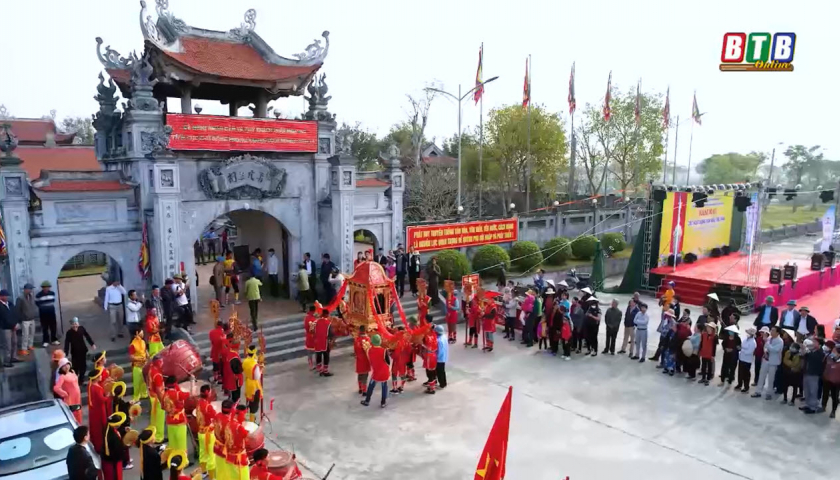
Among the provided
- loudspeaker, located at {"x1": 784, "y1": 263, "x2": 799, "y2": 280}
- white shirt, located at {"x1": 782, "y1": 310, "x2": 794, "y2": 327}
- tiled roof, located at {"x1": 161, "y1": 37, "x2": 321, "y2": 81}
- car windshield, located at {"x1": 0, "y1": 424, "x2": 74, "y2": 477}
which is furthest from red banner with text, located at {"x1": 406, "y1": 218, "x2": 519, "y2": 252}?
car windshield, located at {"x1": 0, "y1": 424, "x2": 74, "y2": 477}

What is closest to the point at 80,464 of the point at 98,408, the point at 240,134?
the point at 98,408

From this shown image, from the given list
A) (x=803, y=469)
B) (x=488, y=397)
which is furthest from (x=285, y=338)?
(x=803, y=469)

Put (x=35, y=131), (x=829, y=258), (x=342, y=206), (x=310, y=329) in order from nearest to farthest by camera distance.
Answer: (x=310, y=329), (x=342, y=206), (x=829, y=258), (x=35, y=131)

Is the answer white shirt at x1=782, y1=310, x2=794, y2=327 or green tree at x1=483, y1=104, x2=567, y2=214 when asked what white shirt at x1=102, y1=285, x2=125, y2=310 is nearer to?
white shirt at x1=782, y1=310, x2=794, y2=327

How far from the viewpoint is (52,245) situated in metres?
12.4

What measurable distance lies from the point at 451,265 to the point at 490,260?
1.85 meters

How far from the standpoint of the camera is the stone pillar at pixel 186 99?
1505 centimetres

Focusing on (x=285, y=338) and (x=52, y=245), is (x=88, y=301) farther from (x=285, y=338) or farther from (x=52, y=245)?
(x=285, y=338)

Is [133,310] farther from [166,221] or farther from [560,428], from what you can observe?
[560,428]

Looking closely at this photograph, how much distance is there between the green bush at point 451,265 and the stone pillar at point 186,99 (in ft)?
27.9

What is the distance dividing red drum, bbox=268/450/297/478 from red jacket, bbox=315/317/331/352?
527cm

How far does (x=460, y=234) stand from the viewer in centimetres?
1988

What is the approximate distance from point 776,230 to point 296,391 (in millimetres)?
34044

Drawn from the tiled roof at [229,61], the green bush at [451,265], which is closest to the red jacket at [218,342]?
the tiled roof at [229,61]
